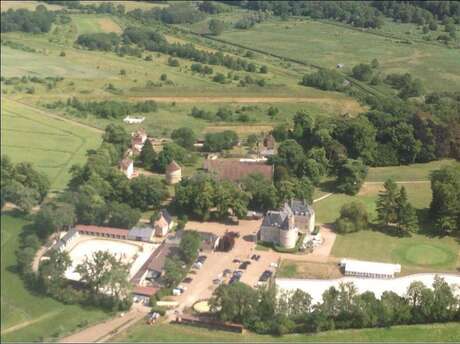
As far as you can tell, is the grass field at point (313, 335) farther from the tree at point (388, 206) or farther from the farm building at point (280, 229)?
the tree at point (388, 206)

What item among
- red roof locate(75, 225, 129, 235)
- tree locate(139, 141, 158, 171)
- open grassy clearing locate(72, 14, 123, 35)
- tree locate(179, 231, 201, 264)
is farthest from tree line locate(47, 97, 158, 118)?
open grassy clearing locate(72, 14, 123, 35)

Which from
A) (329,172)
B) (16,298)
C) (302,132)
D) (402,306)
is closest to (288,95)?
(302,132)

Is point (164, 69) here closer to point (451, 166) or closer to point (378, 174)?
point (378, 174)

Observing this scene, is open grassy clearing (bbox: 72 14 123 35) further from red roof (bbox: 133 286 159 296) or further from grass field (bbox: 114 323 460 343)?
grass field (bbox: 114 323 460 343)

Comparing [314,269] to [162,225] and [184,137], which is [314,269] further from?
[184,137]

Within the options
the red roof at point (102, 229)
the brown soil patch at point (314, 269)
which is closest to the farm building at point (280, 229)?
the brown soil patch at point (314, 269)

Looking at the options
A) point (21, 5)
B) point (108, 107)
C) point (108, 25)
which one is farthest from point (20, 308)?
point (21, 5)
